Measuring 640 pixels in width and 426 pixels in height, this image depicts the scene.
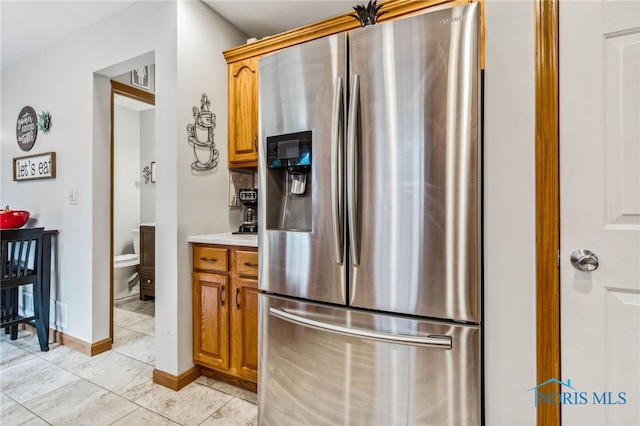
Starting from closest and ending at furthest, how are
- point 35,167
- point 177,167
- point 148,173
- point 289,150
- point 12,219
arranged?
point 289,150
point 177,167
point 12,219
point 35,167
point 148,173

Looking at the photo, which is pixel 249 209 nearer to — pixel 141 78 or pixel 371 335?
pixel 371 335

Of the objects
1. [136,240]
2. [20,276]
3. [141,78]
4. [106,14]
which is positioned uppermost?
[106,14]

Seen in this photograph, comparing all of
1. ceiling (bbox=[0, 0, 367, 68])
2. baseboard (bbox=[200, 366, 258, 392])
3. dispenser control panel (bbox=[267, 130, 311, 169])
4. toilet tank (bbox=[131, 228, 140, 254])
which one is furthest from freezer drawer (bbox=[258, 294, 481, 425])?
toilet tank (bbox=[131, 228, 140, 254])

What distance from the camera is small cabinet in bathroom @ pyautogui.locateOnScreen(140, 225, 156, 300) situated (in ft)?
11.8

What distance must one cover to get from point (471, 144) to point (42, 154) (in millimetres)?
3389

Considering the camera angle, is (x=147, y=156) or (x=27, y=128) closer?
(x=27, y=128)

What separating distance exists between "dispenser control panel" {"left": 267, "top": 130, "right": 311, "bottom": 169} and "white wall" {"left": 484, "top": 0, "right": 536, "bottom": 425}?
716 mm

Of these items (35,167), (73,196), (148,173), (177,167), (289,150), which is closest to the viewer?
(289,150)

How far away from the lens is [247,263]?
178 centimetres

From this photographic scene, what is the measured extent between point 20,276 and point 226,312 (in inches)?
71.8

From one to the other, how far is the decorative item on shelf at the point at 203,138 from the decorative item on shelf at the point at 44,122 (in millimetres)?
1646
